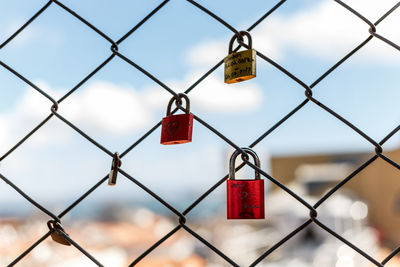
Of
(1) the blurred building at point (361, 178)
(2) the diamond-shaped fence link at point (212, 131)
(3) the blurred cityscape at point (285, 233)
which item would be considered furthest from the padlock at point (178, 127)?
(1) the blurred building at point (361, 178)

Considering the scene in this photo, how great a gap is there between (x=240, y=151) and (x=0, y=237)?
6.11 meters

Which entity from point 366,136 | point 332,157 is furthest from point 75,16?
point 332,157

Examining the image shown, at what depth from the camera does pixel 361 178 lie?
48.4 feet

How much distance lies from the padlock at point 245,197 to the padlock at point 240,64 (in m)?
0.10

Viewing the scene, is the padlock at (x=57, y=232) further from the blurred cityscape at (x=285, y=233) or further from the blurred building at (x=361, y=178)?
the blurred building at (x=361, y=178)

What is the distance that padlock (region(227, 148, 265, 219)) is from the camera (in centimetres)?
60

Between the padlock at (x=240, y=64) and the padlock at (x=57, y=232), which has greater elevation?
the padlock at (x=240, y=64)

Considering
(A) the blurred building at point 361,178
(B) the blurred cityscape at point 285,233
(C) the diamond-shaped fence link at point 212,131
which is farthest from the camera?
(A) the blurred building at point 361,178

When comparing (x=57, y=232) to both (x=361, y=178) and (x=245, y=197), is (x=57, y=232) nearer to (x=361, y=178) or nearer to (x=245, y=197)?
(x=245, y=197)

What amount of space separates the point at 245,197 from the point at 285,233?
5829mm

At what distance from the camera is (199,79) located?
2.04 feet

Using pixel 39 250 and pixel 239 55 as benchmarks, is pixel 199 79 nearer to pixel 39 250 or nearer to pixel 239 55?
pixel 239 55

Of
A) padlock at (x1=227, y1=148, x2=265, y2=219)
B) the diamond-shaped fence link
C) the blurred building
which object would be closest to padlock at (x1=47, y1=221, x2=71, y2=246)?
the diamond-shaped fence link

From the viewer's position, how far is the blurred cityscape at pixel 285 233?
185 inches
